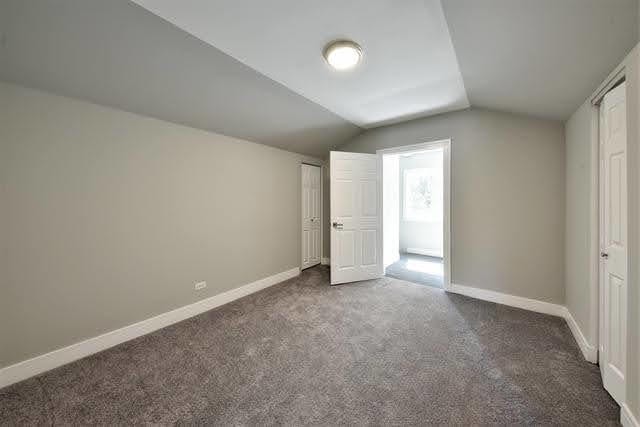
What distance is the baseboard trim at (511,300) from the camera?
8.30 feet

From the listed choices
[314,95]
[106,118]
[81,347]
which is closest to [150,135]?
[106,118]

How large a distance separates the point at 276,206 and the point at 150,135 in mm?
1804

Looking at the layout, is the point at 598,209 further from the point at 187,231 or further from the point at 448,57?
the point at 187,231

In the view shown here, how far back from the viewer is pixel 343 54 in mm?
1784

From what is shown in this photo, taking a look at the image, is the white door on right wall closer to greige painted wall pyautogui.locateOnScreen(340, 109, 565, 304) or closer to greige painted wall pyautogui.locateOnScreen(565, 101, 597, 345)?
greige painted wall pyautogui.locateOnScreen(565, 101, 597, 345)

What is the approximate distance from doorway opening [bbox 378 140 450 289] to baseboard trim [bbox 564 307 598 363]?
1602 millimetres

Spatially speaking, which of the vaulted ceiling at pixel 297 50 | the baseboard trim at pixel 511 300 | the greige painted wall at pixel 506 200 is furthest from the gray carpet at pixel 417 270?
the vaulted ceiling at pixel 297 50

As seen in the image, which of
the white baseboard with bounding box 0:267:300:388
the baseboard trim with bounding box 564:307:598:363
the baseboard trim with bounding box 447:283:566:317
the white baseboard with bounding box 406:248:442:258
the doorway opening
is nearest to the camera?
the white baseboard with bounding box 0:267:300:388

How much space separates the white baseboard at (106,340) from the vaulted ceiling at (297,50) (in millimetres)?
2027

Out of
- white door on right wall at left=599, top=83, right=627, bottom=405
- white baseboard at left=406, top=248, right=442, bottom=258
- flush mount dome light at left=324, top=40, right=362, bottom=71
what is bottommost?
white baseboard at left=406, top=248, right=442, bottom=258

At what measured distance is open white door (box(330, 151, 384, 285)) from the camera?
3521mm

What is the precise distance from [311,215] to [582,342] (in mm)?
3541

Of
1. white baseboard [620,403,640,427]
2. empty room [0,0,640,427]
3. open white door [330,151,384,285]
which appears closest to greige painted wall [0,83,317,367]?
empty room [0,0,640,427]

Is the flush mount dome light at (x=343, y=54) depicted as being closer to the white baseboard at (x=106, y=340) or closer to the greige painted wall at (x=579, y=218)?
the greige painted wall at (x=579, y=218)
